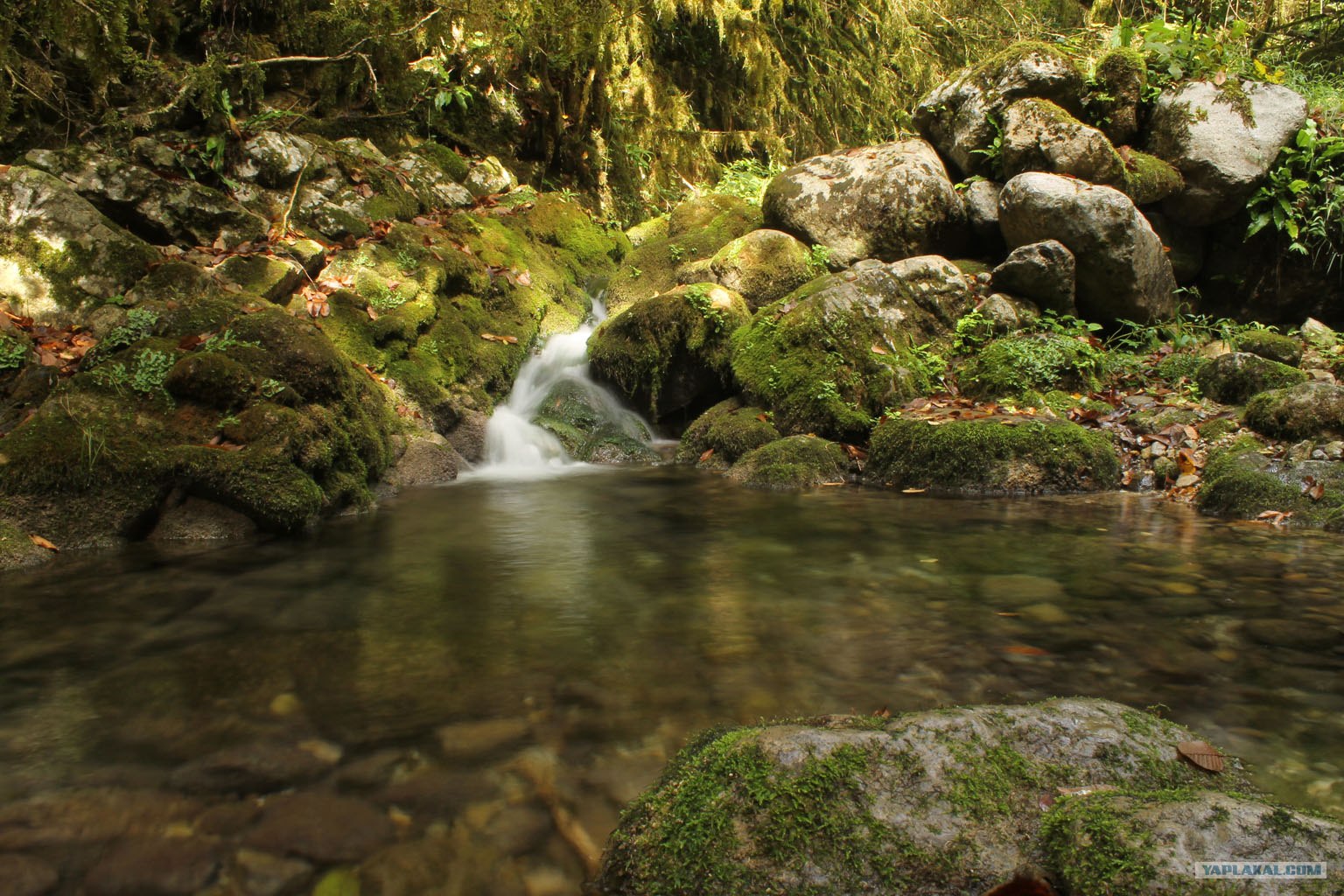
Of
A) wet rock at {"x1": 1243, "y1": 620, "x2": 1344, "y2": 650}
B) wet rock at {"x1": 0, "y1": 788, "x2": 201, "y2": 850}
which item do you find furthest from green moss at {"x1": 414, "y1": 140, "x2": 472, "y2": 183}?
wet rock at {"x1": 1243, "y1": 620, "x2": 1344, "y2": 650}

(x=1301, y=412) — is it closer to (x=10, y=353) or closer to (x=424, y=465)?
(x=424, y=465)

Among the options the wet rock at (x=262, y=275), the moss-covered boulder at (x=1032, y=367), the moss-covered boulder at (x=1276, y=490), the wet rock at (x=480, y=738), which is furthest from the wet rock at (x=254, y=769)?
the moss-covered boulder at (x=1032, y=367)

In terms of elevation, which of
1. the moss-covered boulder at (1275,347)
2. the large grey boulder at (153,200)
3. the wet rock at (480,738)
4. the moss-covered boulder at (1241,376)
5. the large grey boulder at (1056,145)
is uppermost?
the large grey boulder at (1056,145)

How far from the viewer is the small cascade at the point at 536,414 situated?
805cm

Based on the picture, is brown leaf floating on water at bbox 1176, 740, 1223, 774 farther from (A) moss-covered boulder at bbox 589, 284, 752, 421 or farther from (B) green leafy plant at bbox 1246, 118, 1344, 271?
(B) green leafy plant at bbox 1246, 118, 1344, 271

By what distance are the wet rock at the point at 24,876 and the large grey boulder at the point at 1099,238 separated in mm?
9161

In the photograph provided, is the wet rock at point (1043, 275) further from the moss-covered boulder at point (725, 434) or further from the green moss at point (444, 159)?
the green moss at point (444, 159)

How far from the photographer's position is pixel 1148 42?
372 inches

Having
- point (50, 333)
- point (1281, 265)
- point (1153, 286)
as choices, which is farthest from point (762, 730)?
point (1281, 265)

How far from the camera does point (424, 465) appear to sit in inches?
277

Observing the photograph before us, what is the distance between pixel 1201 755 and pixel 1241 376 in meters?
6.55

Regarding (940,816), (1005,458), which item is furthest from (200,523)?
(1005,458)

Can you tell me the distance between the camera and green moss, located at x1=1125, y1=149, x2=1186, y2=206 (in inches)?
344

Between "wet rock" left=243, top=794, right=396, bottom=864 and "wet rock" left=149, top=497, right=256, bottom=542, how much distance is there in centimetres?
326
